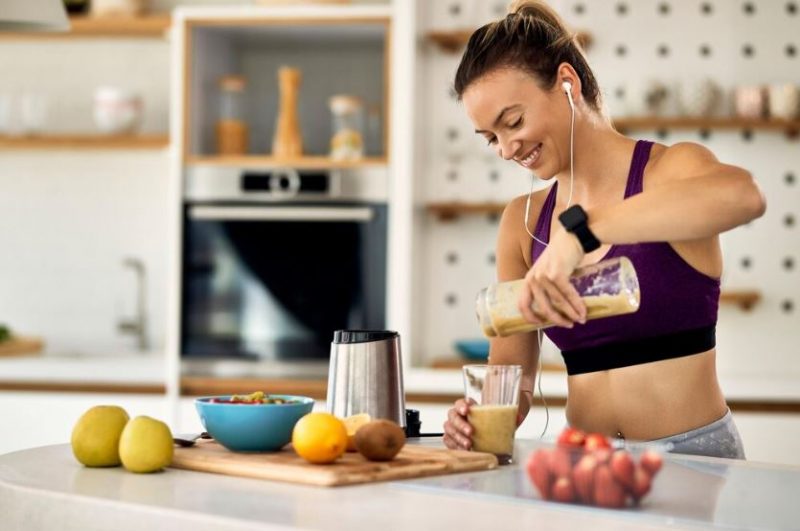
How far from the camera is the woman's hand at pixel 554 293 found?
172 centimetres

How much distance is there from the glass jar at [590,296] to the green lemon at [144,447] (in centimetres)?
51

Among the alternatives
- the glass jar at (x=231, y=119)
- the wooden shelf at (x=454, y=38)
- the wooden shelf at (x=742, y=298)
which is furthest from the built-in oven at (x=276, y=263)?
the wooden shelf at (x=742, y=298)

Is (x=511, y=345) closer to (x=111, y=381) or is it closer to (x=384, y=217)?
(x=384, y=217)

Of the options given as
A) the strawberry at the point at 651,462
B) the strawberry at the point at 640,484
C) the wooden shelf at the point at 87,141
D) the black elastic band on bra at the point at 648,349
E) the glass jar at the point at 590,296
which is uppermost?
the wooden shelf at the point at 87,141

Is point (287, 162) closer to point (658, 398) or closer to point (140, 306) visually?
point (140, 306)

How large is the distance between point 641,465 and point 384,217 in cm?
272

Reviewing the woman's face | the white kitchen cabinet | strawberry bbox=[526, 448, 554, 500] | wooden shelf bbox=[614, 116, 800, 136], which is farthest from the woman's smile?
the white kitchen cabinet

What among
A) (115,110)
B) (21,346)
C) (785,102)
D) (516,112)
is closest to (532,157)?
(516,112)

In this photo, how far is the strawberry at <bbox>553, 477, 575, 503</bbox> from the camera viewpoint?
1.42 metres

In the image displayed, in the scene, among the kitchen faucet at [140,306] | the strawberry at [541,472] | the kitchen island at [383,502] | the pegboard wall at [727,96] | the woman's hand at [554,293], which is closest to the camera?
the kitchen island at [383,502]

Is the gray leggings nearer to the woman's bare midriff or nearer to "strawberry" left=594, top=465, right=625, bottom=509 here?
the woman's bare midriff

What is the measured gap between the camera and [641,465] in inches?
55.3

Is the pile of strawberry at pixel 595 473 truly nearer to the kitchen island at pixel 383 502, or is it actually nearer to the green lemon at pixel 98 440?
the kitchen island at pixel 383 502

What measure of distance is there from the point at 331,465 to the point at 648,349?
71 cm
